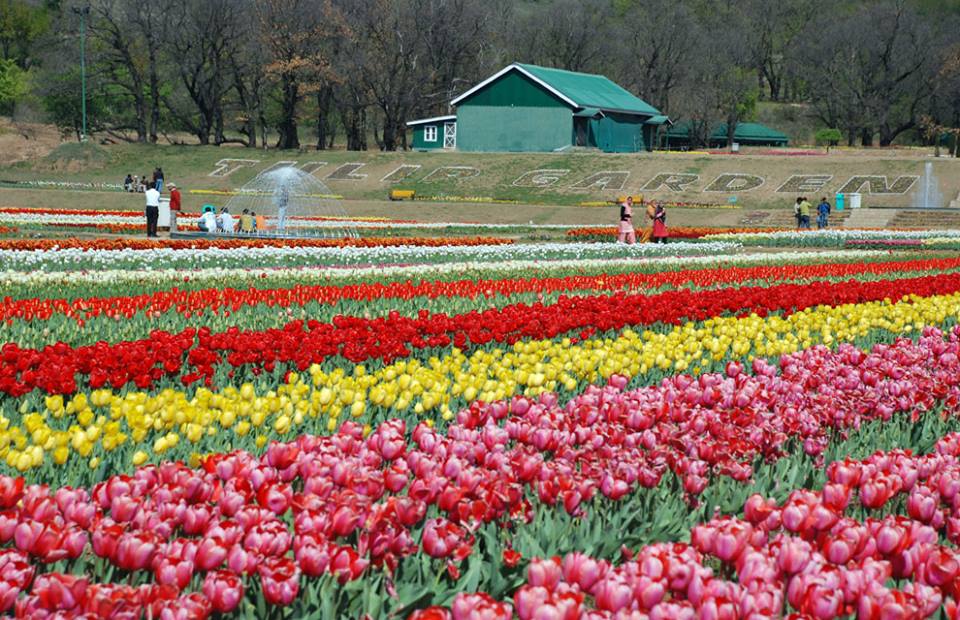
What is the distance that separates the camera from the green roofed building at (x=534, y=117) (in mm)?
66750

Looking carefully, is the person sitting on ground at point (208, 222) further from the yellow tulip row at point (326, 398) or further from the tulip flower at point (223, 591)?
the tulip flower at point (223, 591)

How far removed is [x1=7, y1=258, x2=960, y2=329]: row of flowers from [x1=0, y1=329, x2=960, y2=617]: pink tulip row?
5819 millimetres

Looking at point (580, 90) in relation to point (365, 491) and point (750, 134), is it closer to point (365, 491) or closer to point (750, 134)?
point (750, 134)

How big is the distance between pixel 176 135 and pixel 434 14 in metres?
30.8

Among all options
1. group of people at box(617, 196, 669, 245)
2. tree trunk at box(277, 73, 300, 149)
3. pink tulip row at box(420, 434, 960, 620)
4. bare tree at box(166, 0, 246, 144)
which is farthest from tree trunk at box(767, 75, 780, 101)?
pink tulip row at box(420, 434, 960, 620)

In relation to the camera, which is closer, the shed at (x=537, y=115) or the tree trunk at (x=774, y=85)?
the shed at (x=537, y=115)

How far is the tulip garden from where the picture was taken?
125 inches

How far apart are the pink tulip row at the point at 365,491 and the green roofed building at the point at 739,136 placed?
86600mm

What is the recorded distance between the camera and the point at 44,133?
7812 centimetres

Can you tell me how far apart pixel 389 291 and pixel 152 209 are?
50.8ft

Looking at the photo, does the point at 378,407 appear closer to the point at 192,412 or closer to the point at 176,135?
the point at 192,412

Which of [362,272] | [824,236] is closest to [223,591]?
[362,272]

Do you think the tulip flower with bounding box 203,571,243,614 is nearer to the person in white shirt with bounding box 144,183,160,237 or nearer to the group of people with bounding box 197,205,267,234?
the person in white shirt with bounding box 144,183,160,237

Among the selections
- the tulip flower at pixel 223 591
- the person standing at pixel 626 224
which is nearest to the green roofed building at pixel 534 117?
the person standing at pixel 626 224
